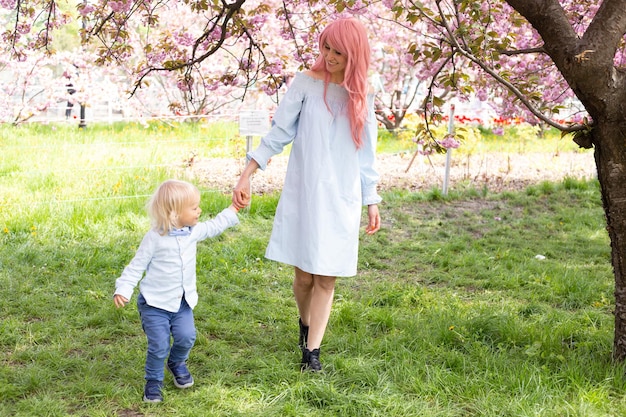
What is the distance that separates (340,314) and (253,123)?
3.24 metres

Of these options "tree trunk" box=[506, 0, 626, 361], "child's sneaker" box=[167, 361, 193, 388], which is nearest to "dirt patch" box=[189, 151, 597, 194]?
"child's sneaker" box=[167, 361, 193, 388]

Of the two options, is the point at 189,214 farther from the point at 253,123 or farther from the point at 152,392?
the point at 253,123

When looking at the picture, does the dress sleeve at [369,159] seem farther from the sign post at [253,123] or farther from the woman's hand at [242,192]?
the sign post at [253,123]

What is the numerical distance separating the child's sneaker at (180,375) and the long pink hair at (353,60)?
1.27 metres

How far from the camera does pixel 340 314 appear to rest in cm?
434

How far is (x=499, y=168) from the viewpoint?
389 inches

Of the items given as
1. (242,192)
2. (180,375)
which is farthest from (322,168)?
(180,375)

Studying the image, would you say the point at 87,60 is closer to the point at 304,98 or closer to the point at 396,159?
the point at 396,159

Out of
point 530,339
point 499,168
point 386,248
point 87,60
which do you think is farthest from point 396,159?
point 530,339

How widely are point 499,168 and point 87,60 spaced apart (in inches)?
278

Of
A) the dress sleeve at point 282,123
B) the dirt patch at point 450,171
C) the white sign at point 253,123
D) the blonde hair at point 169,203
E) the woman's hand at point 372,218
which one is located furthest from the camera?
the dirt patch at point 450,171

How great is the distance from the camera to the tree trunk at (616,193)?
11.1 ft

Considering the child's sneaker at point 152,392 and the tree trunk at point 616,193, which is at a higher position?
the tree trunk at point 616,193

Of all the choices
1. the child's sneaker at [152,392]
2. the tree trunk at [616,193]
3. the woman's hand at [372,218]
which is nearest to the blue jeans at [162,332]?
the child's sneaker at [152,392]
